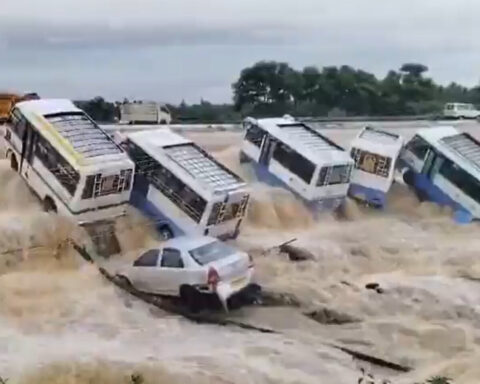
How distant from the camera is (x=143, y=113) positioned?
41.1m

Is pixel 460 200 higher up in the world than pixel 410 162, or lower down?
lower down

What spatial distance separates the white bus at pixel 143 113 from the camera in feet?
132

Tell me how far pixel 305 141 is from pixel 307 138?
317mm

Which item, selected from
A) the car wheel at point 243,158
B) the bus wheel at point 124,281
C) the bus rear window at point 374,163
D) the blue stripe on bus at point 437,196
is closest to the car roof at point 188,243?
the bus wheel at point 124,281

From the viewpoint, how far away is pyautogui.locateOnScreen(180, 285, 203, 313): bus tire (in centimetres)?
1734

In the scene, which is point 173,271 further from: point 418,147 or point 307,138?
point 418,147

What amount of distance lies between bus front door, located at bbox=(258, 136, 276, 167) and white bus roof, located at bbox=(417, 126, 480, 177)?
4404mm

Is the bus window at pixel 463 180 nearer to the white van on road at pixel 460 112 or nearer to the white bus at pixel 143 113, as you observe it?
the white bus at pixel 143 113

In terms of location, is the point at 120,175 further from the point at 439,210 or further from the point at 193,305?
the point at 439,210

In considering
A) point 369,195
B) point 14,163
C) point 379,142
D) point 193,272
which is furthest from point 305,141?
point 193,272

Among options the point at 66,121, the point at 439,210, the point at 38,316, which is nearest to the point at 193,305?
the point at 38,316

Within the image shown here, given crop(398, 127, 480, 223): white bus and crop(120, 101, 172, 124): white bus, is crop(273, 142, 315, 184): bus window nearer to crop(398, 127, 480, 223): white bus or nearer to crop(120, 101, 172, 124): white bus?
crop(398, 127, 480, 223): white bus

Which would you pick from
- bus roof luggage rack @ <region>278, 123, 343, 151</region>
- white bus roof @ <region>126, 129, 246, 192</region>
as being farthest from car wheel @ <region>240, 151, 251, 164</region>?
white bus roof @ <region>126, 129, 246, 192</region>

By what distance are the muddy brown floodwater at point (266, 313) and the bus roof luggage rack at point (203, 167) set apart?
1.38 metres
